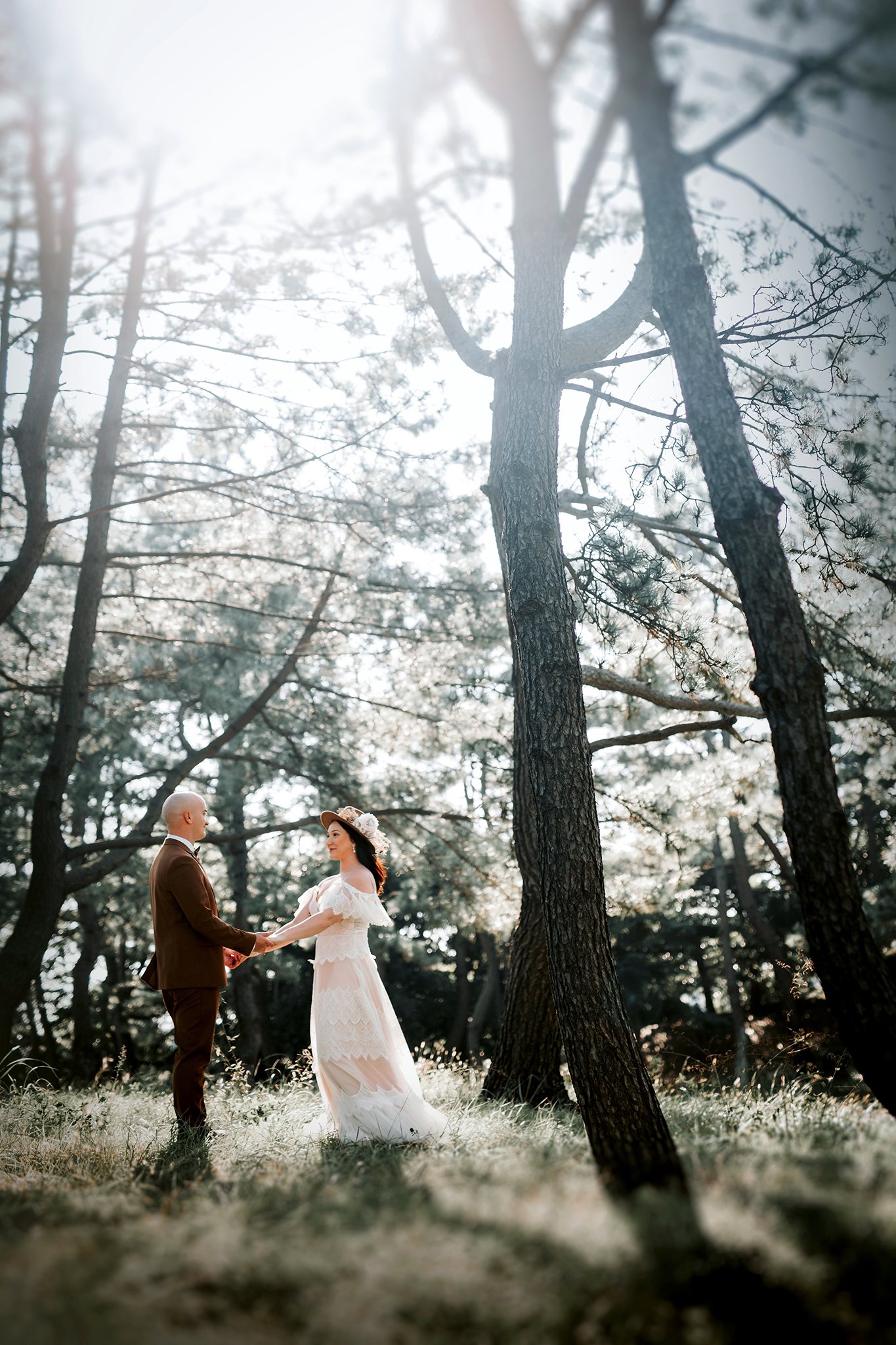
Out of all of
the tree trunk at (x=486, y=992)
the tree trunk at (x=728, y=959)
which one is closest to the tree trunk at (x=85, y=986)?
the tree trunk at (x=486, y=992)

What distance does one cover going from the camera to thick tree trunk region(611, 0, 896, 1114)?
3.09m

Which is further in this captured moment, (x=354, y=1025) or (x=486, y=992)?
(x=486, y=992)

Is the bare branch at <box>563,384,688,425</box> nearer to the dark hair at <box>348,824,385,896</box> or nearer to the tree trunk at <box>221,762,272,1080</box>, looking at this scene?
the dark hair at <box>348,824,385,896</box>

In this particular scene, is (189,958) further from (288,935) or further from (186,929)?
(288,935)

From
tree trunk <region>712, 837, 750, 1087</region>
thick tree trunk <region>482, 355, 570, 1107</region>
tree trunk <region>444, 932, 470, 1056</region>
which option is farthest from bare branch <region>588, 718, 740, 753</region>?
tree trunk <region>444, 932, 470, 1056</region>

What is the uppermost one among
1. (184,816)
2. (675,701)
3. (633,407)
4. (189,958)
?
(633,407)

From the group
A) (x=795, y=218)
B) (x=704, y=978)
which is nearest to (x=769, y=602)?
(x=795, y=218)

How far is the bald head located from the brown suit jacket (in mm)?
154

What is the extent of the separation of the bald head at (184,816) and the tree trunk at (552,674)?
6.65 feet

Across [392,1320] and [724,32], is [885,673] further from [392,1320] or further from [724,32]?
[392,1320]

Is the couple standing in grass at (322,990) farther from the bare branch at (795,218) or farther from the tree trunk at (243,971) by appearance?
the tree trunk at (243,971)

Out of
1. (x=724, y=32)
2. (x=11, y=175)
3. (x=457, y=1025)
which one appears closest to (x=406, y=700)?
(x=11, y=175)

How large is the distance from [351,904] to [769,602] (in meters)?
2.85

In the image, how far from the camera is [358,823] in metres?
5.16
